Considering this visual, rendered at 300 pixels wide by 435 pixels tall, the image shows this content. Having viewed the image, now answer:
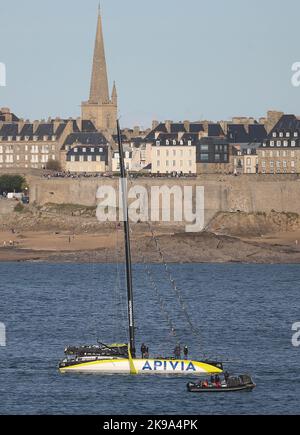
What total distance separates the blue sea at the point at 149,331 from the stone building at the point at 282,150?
25845 millimetres

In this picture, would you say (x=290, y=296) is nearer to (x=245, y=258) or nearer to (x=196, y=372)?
(x=245, y=258)

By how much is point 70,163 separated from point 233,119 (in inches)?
648

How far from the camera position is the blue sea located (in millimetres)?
42188

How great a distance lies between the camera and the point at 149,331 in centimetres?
5622

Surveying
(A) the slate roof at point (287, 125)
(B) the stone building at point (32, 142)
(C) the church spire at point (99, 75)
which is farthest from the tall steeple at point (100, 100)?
(A) the slate roof at point (287, 125)

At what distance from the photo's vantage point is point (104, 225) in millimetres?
103125

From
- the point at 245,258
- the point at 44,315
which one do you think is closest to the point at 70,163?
the point at 245,258

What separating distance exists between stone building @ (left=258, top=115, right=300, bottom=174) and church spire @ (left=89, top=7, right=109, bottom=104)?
109 feet

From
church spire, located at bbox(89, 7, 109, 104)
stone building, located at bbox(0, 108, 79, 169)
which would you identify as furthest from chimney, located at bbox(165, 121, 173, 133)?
church spire, located at bbox(89, 7, 109, 104)

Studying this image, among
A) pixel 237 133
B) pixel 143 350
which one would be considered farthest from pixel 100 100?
pixel 143 350

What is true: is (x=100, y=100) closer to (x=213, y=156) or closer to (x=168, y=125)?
(x=168, y=125)

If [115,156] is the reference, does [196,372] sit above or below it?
below

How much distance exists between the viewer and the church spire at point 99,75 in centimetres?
14875

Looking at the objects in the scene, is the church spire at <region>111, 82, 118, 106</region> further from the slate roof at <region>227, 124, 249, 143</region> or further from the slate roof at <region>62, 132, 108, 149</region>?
the slate roof at <region>227, 124, 249, 143</region>
